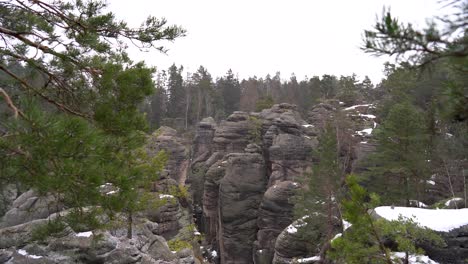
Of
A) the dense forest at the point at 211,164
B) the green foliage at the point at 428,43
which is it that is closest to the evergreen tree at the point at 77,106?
the dense forest at the point at 211,164

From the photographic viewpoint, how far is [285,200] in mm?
23953

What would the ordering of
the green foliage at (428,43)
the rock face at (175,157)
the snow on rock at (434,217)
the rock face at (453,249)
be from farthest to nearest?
the rock face at (175,157)
the snow on rock at (434,217)
the rock face at (453,249)
the green foliage at (428,43)

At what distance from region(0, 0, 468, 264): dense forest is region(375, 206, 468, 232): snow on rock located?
0.10 metres

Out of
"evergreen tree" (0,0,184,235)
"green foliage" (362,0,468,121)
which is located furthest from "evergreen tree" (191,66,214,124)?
"green foliage" (362,0,468,121)

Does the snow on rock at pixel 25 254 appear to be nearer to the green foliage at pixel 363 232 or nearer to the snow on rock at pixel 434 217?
the green foliage at pixel 363 232

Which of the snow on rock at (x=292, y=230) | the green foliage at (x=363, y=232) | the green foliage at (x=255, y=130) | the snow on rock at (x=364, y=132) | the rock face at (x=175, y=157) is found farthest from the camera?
the rock face at (x=175, y=157)

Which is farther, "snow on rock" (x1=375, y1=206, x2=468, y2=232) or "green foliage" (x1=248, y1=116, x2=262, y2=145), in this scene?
"green foliage" (x1=248, y1=116, x2=262, y2=145)

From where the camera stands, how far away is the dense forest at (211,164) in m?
2.80

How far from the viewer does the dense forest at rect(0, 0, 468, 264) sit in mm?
2799

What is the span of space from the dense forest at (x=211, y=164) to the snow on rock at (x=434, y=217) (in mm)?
99

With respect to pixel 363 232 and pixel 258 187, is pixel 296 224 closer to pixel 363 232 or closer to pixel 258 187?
pixel 258 187

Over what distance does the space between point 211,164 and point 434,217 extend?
938 inches

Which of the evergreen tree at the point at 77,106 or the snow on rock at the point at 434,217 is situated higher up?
the evergreen tree at the point at 77,106

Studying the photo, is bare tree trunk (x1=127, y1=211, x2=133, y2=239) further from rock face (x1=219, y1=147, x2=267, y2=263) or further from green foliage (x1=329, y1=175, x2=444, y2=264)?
rock face (x1=219, y1=147, x2=267, y2=263)
